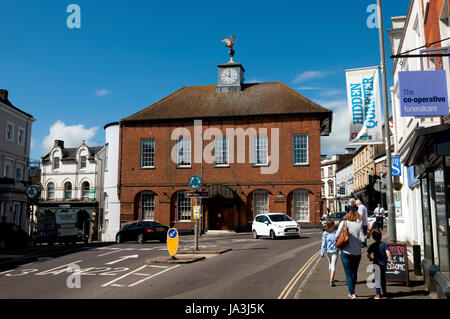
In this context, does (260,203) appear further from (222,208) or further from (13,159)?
(13,159)

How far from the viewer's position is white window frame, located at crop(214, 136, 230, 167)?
1449 inches

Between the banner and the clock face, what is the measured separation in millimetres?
28331

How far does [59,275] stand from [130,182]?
84.7 feet

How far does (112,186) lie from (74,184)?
15739 mm

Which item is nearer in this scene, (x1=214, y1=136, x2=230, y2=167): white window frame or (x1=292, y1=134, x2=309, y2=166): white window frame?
(x1=292, y1=134, x2=309, y2=166): white window frame

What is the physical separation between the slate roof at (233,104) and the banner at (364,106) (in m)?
23.0

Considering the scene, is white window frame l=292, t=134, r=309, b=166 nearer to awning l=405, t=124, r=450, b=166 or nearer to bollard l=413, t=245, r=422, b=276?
bollard l=413, t=245, r=422, b=276

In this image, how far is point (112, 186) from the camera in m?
40.2

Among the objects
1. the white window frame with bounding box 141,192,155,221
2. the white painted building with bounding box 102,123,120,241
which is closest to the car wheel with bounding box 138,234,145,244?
the white window frame with bounding box 141,192,155,221

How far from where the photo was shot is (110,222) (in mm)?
39719

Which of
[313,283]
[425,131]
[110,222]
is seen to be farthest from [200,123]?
[425,131]

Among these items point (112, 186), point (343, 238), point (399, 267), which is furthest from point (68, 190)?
point (343, 238)

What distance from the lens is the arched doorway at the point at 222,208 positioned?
1394 inches
